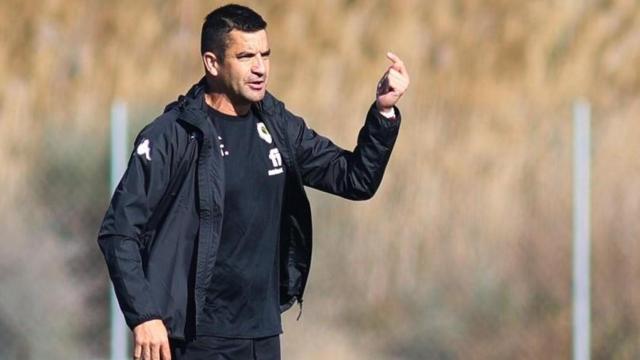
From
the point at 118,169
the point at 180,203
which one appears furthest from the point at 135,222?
the point at 118,169

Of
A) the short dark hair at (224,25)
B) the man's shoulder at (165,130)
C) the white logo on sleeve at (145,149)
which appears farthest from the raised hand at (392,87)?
the white logo on sleeve at (145,149)

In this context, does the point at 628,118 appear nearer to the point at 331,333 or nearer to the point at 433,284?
the point at 433,284

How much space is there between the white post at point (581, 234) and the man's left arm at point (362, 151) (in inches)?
160

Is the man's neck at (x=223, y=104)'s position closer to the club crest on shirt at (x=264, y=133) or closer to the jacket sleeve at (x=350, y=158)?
the club crest on shirt at (x=264, y=133)

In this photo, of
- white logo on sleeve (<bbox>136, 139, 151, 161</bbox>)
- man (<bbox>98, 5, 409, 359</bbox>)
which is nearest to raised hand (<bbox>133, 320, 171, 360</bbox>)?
man (<bbox>98, 5, 409, 359</bbox>)

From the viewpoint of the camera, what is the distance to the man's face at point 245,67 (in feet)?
16.8

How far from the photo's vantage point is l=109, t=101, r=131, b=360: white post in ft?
29.4

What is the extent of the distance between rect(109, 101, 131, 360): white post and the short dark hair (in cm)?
399

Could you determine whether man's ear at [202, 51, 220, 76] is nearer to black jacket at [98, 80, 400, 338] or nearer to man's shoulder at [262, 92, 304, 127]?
black jacket at [98, 80, 400, 338]

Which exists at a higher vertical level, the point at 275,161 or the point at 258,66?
the point at 258,66

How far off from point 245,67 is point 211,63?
0.13 m

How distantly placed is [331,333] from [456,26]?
2348 millimetres

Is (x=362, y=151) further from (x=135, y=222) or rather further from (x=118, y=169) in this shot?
(x=118, y=169)

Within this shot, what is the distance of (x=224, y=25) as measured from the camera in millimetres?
Result: 5152
